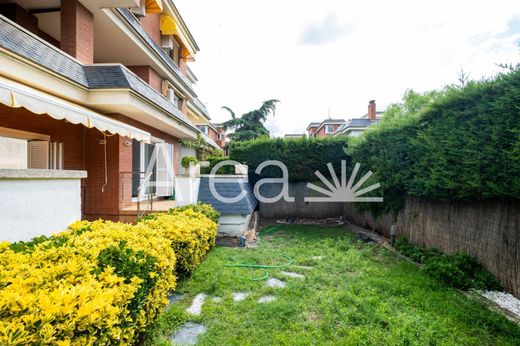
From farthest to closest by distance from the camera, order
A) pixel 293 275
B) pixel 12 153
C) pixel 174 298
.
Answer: pixel 293 275 → pixel 174 298 → pixel 12 153

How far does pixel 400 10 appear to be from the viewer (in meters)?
10.6

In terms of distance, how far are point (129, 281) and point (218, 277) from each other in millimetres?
3929

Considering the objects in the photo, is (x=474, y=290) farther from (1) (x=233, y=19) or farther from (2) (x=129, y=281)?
(1) (x=233, y=19)

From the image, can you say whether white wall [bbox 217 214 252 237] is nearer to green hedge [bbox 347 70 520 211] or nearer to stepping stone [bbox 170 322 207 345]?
stepping stone [bbox 170 322 207 345]

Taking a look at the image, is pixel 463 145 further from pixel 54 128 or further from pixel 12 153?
pixel 54 128

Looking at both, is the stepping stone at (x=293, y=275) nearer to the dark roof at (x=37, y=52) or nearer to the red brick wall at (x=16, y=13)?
the dark roof at (x=37, y=52)

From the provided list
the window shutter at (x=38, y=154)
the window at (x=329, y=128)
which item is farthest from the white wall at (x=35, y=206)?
the window at (x=329, y=128)

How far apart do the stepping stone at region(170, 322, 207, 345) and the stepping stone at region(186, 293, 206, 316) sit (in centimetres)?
41

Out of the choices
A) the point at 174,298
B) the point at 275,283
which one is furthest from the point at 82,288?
the point at 275,283

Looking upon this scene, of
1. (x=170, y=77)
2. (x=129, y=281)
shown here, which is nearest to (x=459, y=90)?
(x=129, y=281)

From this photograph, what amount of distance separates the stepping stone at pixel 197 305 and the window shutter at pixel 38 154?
267 inches

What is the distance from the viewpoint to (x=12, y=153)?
493cm

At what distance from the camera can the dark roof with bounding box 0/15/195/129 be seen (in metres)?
7.08

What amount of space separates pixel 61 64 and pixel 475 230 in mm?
14196
